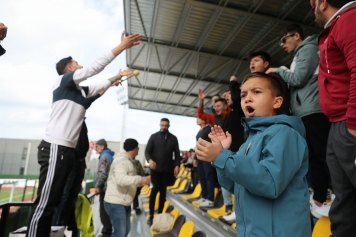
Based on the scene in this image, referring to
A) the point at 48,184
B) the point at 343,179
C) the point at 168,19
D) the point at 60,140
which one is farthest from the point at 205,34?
the point at 343,179

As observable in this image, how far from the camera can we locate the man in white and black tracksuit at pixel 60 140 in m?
2.03

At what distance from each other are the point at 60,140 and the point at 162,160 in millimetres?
2244

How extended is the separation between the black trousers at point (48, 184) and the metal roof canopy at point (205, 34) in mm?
6531

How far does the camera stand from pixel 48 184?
2057 millimetres

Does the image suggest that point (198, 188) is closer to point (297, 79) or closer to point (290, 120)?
point (297, 79)

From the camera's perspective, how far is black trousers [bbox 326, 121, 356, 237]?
117 cm

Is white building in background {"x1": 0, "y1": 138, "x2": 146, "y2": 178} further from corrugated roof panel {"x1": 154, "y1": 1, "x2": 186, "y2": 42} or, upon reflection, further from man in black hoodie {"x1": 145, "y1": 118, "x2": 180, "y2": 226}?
man in black hoodie {"x1": 145, "y1": 118, "x2": 180, "y2": 226}

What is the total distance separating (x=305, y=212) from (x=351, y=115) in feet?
1.60

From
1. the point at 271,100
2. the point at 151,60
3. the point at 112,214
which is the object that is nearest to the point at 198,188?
the point at 112,214

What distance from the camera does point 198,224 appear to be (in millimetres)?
3777

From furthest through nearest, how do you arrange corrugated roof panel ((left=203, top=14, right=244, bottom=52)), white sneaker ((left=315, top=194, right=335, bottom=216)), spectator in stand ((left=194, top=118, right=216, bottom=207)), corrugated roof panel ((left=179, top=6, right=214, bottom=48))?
corrugated roof panel ((left=203, top=14, right=244, bottom=52)) → corrugated roof panel ((left=179, top=6, right=214, bottom=48)) → spectator in stand ((left=194, top=118, right=216, bottom=207)) → white sneaker ((left=315, top=194, right=335, bottom=216))

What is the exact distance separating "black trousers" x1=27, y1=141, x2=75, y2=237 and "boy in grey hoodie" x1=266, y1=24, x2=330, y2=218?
199 centimetres

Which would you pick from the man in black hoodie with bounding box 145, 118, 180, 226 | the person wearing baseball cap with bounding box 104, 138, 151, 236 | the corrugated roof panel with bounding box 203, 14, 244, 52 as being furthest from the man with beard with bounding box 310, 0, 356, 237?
the corrugated roof panel with bounding box 203, 14, 244, 52

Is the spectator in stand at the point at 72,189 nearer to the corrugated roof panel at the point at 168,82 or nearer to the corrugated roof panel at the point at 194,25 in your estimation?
the corrugated roof panel at the point at 194,25
